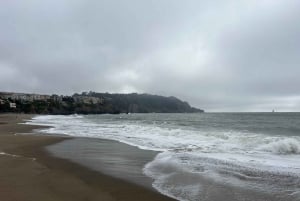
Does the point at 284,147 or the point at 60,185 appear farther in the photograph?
the point at 284,147

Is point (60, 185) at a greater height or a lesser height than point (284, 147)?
lesser

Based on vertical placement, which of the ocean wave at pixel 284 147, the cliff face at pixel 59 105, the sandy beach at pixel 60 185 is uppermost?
the cliff face at pixel 59 105

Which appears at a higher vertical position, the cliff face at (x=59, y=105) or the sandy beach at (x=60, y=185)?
the cliff face at (x=59, y=105)

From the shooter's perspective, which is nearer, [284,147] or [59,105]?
[284,147]

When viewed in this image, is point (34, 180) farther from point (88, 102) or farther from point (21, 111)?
point (88, 102)

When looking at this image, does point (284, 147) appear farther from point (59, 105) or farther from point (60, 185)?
point (59, 105)

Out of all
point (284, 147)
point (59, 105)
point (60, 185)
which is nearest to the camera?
point (60, 185)

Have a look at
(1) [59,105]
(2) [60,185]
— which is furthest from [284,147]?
(1) [59,105]

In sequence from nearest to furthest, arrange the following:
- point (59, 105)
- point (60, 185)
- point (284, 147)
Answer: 1. point (60, 185)
2. point (284, 147)
3. point (59, 105)

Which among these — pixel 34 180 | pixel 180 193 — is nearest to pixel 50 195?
pixel 34 180

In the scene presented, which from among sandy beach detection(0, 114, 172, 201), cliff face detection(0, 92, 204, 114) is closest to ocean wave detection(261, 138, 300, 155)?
sandy beach detection(0, 114, 172, 201)

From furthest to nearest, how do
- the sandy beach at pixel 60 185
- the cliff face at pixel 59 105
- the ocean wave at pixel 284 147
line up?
1. the cliff face at pixel 59 105
2. the ocean wave at pixel 284 147
3. the sandy beach at pixel 60 185

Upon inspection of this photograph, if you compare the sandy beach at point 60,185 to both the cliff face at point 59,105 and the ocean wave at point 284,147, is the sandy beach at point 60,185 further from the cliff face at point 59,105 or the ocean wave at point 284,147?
the cliff face at point 59,105

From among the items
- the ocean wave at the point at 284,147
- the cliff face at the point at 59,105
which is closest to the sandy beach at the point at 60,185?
the ocean wave at the point at 284,147
